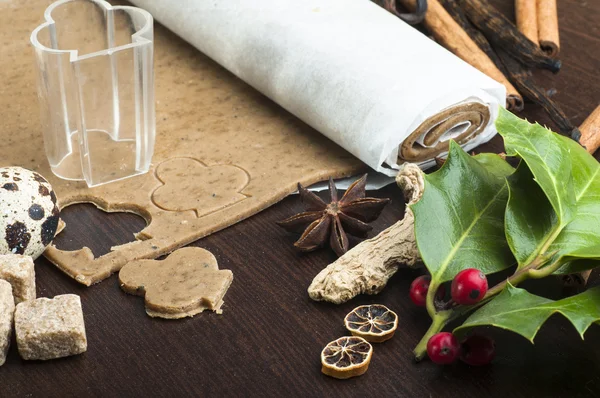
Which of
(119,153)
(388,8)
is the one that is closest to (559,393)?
(119,153)

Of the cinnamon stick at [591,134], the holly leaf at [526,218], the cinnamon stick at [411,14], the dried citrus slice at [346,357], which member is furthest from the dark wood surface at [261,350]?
the cinnamon stick at [411,14]

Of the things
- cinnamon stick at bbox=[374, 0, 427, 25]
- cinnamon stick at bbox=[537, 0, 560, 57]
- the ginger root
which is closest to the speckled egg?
the ginger root

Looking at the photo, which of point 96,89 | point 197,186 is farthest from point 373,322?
point 96,89

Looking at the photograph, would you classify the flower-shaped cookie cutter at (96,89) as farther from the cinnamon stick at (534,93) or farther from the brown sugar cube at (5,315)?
the cinnamon stick at (534,93)

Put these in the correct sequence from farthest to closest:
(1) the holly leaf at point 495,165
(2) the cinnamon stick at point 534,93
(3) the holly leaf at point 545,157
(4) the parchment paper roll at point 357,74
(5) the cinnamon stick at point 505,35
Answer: (5) the cinnamon stick at point 505,35 → (2) the cinnamon stick at point 534,93 → (4) the parchment paper roll at point 357,74 → (1) the holly leaf at point 495,165 → (3) the holly leaf at point 545,157

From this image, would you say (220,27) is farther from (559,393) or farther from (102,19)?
(559,393)

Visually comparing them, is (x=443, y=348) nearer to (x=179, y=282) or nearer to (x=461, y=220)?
(x=461, y=220)
